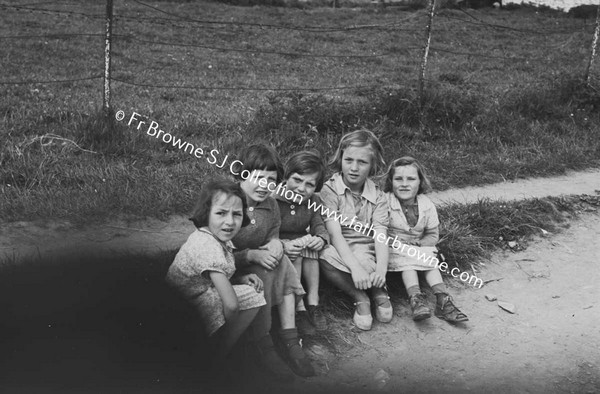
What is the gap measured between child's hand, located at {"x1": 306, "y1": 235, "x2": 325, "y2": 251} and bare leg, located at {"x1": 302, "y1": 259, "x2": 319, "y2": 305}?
0.34ft

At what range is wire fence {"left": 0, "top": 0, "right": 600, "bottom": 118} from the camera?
32.2ft

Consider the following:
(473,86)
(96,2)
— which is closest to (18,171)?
(473,86)

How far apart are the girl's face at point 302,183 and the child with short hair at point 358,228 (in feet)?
0.99

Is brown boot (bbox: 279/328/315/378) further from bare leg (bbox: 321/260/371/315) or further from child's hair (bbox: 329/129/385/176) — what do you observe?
child's hair (bbox: 329/129/385/176)

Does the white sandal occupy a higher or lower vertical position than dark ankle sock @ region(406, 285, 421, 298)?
lower

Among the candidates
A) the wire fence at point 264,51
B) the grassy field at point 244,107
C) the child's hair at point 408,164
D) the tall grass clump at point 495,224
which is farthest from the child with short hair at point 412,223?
the wire fence at point 264,51

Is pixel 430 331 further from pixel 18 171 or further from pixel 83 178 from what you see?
pixel 18 171

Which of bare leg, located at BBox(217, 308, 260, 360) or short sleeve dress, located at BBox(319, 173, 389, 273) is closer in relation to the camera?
bare leg, located at BBox(217, 308, 260, 360)

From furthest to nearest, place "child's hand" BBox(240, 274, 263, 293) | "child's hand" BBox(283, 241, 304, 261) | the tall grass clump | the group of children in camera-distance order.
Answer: the tall grass clump < "child's hand" BBox(283, 241, 304, 261) < "child's hand" BBox(240, 274, 263, 293) < the group of children

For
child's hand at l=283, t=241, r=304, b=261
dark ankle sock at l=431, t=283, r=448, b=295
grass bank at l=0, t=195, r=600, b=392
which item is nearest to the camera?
grass bank at l=0, t=195, r=600, b=392

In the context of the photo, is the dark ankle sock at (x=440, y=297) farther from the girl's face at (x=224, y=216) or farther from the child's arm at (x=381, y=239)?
the girl's face at (x=224, y=216)

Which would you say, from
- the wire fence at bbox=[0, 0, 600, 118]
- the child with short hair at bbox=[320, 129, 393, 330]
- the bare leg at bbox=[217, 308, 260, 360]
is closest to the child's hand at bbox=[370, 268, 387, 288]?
the child with short hair at bbox=[320, 129, 393, 330]

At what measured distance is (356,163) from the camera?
4387mm

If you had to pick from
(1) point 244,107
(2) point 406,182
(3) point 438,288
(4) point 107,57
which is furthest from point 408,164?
(1) point 244,107
